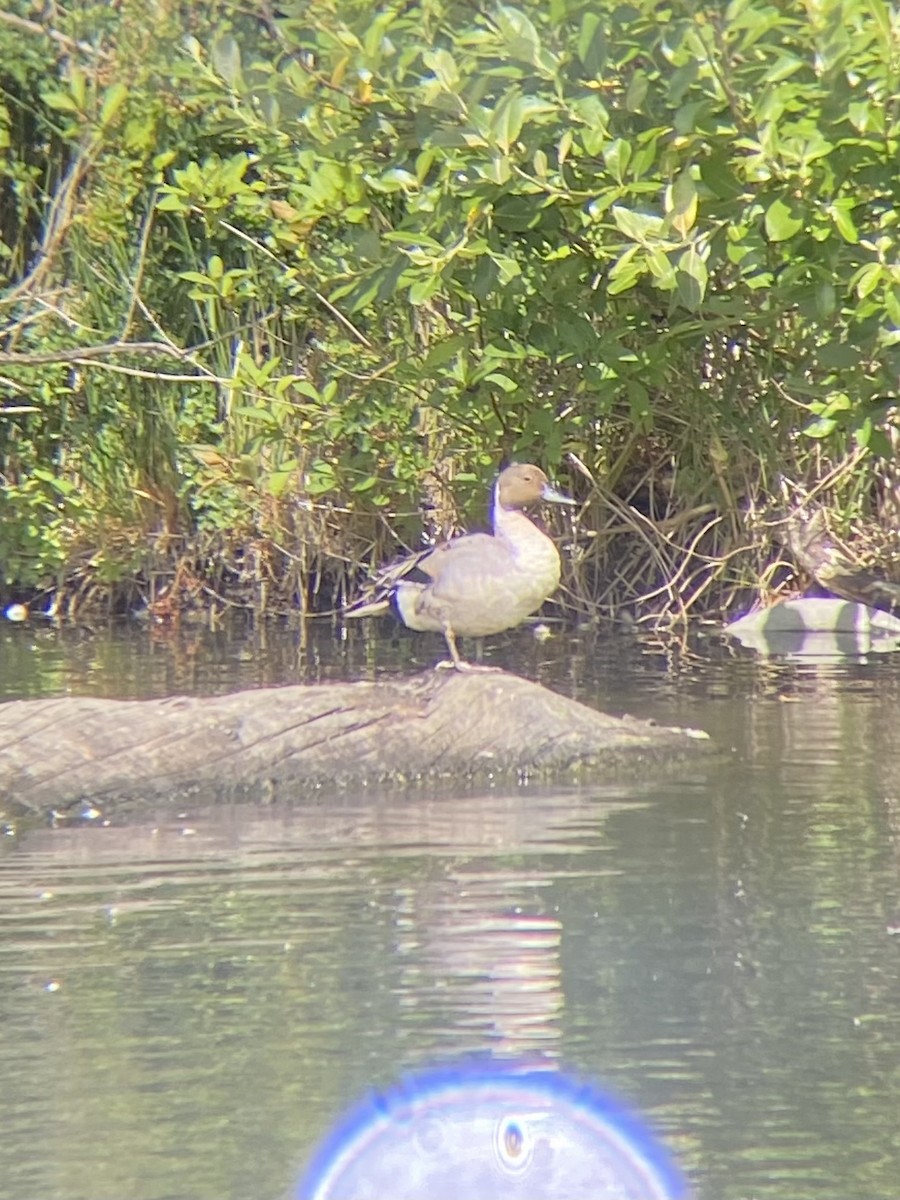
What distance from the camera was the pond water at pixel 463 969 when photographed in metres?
3.70

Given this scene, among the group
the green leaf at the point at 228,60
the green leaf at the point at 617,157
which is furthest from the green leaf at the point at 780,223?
the green leaf at the point at 228,60

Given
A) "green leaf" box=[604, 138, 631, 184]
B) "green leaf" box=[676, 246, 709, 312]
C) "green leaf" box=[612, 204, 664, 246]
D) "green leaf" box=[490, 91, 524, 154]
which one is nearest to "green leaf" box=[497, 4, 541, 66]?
"green leaf" box=[490, 91, 524, 154]

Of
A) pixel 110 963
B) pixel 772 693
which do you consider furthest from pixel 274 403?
pixel 110 963

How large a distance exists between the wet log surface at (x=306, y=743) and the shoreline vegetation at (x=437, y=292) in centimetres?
152

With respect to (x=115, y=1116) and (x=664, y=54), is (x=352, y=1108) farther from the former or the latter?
(x=664, y=54)

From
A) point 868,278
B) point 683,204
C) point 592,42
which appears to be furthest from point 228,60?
point 868,278

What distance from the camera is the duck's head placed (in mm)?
8797

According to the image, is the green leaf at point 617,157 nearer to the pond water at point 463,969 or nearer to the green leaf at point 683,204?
the green leaf at point 683,204

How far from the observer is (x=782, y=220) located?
6.61 meters

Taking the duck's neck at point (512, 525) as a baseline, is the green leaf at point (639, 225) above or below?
above

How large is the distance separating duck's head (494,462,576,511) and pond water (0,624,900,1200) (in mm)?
2036

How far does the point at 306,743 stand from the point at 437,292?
318cm

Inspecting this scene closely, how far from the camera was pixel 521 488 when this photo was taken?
885cm

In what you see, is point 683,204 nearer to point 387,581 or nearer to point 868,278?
point 868,278
